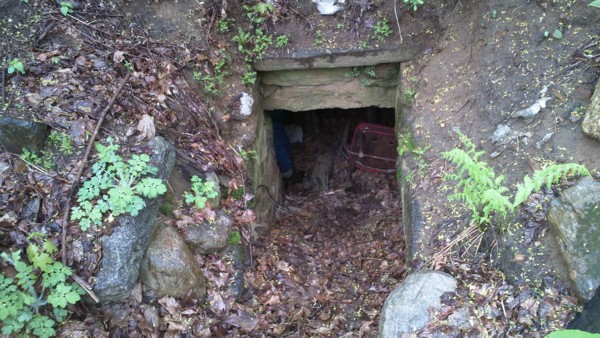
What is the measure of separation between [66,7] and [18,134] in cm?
150

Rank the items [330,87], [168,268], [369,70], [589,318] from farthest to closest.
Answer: [330,87] < [369,70] < [168,268] < [589,318]

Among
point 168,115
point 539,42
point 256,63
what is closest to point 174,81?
point 168,115

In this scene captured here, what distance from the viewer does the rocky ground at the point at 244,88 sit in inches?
124

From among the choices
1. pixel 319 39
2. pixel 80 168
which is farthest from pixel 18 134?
pixel 319 39

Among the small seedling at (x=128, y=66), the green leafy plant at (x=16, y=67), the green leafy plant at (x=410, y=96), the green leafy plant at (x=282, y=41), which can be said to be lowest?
the green leafy plant at (x=16, y=67)

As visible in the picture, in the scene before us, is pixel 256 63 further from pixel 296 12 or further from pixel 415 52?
pixel 415 52

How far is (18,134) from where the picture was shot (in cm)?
338

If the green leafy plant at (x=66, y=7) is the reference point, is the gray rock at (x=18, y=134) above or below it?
below

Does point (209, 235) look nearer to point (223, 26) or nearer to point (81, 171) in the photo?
point (81, 171)

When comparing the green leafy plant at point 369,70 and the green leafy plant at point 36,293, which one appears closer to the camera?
the green leafy plant at point 36,293

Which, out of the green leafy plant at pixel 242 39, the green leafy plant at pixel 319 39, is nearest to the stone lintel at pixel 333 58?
the green leafy plant at pixel 319 39

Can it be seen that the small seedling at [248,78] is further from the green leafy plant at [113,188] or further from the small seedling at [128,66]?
the green leafy plant at [113,188]

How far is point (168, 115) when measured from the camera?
403cm

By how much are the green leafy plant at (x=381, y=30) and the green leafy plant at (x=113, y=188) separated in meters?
2.89
